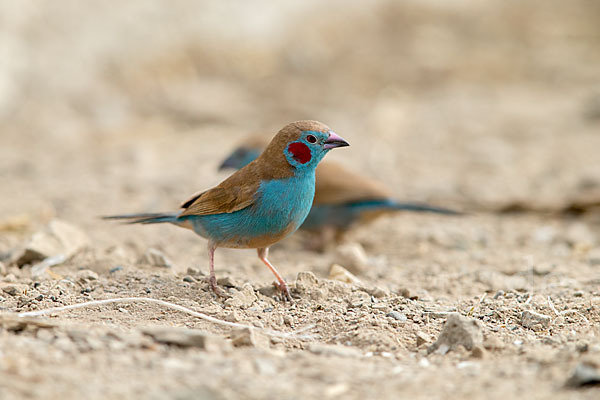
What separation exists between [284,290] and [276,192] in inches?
20.8

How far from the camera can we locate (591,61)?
12758mm

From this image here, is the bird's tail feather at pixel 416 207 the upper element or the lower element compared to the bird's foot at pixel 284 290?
upper

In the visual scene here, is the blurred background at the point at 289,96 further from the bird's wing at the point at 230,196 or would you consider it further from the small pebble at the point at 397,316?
the small pebble at the point at 397,316

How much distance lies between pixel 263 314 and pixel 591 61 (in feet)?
34.7

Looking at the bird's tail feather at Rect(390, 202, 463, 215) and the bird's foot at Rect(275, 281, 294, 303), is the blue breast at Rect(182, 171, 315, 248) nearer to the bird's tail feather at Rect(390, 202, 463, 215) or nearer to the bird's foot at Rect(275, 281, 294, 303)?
the bird's foot at Rect(275, 281, 294, 303)

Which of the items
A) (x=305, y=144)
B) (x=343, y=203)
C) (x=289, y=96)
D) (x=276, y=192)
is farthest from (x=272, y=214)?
(x=289, y=96)


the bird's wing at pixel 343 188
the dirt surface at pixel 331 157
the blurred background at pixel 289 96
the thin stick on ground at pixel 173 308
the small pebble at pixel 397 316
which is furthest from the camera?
the blurred background at pixel 289 96

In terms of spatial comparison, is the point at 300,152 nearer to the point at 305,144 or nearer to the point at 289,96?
the point at 305,144

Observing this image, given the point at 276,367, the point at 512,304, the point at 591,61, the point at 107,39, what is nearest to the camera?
the point at 276,367

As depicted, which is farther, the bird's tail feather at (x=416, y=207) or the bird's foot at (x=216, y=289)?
the bird's tail feather at (x=416, y=207)

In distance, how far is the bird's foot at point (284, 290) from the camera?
13.4ft

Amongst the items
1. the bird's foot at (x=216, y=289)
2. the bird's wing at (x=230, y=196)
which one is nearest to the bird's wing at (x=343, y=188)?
the bird's wing at (x=230, y=196)

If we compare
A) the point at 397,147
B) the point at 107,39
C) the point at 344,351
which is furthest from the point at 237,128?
the point at 344,351

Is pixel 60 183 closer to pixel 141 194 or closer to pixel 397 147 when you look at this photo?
pixel 141 194
